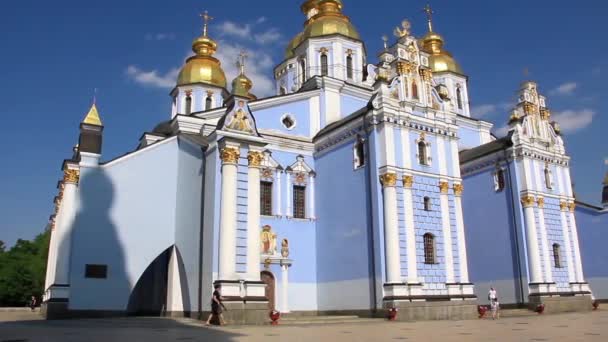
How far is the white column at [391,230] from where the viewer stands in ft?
63.5

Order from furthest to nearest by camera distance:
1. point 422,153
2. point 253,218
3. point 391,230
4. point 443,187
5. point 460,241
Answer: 1. point 422,153
2. point 443,187
3. point 460,241
4. point 391,230
5. point 253,218

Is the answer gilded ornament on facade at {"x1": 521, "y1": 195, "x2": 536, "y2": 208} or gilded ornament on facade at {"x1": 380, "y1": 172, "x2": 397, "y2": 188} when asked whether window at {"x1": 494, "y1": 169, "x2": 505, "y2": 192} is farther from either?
gilded ornament on facade at {"x1": 380, "y1": 172, "x2": 397, "y2": 188}

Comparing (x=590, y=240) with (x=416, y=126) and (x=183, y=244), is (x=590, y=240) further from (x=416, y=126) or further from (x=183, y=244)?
(x=183, y=244)

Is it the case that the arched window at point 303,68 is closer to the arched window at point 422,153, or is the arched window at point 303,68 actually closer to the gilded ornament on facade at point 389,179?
the arched window at point 422,153

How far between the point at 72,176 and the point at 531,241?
19242mm

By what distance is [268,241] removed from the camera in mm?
21625

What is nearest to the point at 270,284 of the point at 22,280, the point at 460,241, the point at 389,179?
the point at 389,179

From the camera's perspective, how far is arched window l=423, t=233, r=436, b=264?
68.2ft

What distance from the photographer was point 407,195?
20.6 meters

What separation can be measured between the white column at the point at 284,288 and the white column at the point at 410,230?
500cm

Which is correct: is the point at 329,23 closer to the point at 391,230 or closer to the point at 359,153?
the point at 359,153

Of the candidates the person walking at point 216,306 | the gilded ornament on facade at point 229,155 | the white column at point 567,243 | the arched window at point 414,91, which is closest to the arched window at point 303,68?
the arched window at point 414,91

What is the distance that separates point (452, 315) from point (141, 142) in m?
17.0

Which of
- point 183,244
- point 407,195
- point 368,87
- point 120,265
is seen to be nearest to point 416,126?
point 407,195
